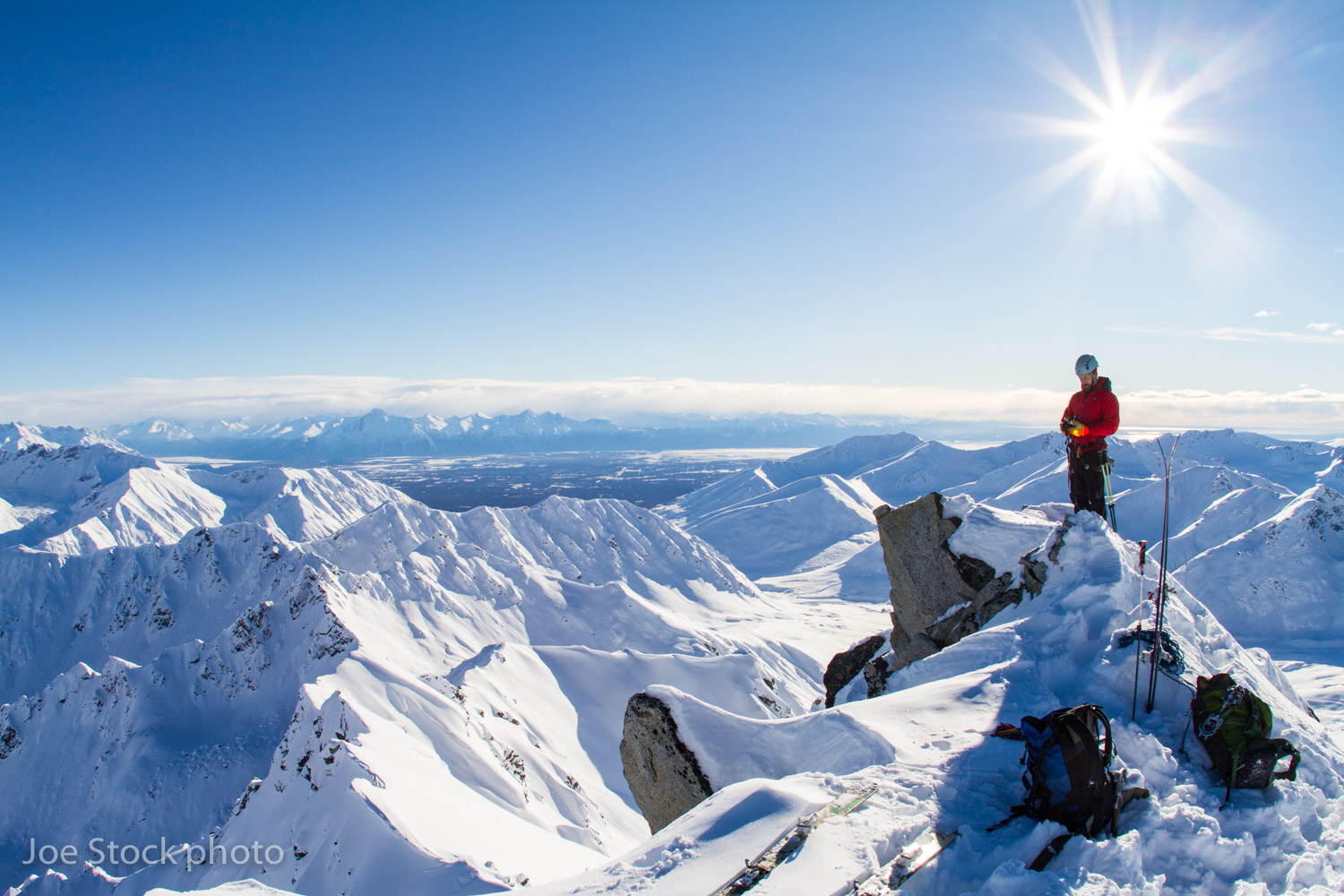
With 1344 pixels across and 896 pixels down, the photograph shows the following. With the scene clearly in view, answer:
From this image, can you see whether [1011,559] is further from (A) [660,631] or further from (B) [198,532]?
(B) [198,532]

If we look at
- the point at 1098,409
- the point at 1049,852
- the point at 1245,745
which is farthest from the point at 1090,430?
the point at 1049,852

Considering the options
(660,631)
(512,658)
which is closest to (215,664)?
(512,658)

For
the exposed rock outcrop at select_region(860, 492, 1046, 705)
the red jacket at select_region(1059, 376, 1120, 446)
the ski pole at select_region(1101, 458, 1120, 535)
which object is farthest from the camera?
the exposed rock outcrop at select_region(860, 492, 1046, 705)

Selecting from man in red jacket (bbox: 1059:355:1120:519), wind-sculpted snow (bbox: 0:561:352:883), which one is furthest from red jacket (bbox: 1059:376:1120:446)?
wind-sculpted snow (bbox: 0:561:352:883)

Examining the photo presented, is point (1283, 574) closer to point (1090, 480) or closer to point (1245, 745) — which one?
point (1090, 480)

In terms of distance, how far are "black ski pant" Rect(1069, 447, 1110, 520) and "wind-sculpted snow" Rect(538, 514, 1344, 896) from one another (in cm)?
303

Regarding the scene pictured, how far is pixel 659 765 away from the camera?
12.1 metres

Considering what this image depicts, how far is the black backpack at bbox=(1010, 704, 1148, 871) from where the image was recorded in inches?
251

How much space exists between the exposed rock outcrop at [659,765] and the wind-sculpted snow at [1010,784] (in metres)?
0.29

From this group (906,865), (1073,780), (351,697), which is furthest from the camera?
(351,697)

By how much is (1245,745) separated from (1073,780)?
2891mm

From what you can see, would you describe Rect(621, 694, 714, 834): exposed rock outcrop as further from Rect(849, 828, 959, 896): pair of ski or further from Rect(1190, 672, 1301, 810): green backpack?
Rect(1190, 672, 1301, 810): green backpack

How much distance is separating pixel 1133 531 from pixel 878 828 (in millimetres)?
168040

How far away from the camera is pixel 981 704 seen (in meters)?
9.79
